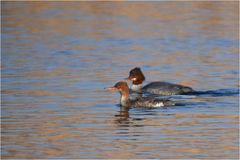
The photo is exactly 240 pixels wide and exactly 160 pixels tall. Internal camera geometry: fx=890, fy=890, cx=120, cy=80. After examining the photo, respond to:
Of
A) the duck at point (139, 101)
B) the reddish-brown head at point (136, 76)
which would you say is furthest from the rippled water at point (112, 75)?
the reddish-brown head at point (136, 76)

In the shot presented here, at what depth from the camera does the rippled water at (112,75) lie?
1247 cm

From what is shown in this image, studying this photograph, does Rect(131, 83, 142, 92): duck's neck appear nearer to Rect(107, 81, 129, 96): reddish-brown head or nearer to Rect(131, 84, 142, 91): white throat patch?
Rect(131, 84, 142, 91): white throat patch

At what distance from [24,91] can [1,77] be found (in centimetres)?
211

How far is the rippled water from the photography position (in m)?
12.5

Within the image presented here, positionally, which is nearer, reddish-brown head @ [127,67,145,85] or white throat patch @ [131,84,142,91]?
reddish-brown head @ [127,67,145,85]

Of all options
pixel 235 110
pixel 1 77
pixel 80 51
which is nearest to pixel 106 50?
pixel 80 51

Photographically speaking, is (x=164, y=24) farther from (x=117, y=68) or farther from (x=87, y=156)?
(x=87, y=156)

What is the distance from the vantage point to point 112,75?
64.5 ft

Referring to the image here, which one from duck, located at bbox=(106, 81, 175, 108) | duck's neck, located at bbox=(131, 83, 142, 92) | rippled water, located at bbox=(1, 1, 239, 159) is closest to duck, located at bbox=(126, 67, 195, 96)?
duck's neck, located at bbox=(131, 83, 142, 92)

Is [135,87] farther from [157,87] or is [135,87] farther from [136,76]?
[157,87]

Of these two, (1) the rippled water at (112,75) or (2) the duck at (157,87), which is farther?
(2) the duck at (157,87)

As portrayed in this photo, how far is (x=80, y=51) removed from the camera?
23984mm

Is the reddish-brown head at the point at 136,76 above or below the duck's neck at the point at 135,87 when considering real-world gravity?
above

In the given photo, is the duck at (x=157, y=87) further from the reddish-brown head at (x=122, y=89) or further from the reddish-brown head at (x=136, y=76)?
the reddish-brown head at (x=122, y=89)
